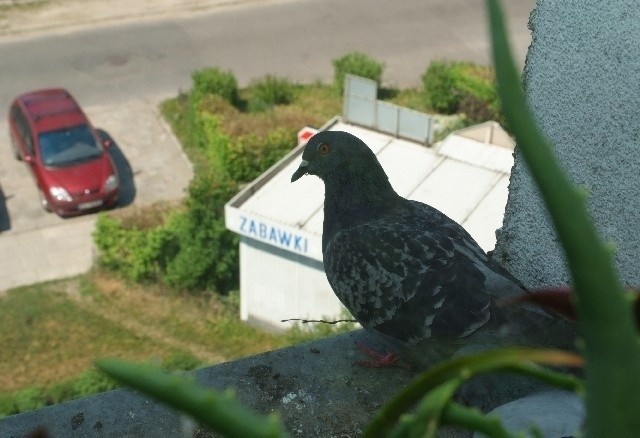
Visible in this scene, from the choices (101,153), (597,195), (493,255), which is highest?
(597,195)

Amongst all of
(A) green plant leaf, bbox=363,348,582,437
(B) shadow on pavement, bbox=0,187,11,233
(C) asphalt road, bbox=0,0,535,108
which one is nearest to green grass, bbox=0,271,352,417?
(B) shadow on pavement, bbox=0,187,11,233

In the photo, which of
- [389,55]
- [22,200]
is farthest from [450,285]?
[389,55]

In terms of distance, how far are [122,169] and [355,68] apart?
19.2 ft

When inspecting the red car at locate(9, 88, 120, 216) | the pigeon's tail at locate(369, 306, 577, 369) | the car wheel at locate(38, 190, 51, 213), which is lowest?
the car wheel at locate(38, 190, 51, 213)

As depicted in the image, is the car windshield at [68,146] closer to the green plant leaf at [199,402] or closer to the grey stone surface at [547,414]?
the grey stone surface at [547,414]

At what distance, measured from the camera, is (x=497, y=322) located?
15.2ft

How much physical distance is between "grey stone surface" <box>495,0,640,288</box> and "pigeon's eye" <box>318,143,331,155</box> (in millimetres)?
1317

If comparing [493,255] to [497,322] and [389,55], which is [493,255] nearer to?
[497,322]

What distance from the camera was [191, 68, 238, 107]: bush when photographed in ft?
76.2

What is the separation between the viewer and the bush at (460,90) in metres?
23.0

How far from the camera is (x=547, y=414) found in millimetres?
3729

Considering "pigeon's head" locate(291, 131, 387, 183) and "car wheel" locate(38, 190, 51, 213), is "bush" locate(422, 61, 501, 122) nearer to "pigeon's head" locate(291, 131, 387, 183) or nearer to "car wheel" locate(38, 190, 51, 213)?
"car wheel" locate(38, 190, 51, 213)

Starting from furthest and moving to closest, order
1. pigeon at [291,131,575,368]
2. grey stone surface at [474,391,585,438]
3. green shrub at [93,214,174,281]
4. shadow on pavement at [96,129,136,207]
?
shadow on pavement at [96,129,136,207]
green shrub at [93,214,174,281]
pigeon at [291,131,575,368]
grey stone surface at [474,391,585,438]

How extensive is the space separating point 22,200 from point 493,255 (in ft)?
56.9
